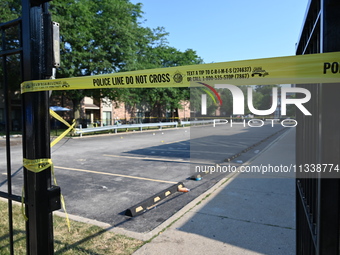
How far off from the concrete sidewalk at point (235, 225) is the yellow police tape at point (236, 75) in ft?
7.32

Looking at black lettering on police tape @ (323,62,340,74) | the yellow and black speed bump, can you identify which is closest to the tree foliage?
the yellow and black speed bump

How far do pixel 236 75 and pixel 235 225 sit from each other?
124 inches

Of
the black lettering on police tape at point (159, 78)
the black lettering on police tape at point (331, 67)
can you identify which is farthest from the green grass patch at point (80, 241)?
the black lettering on police tape at point (331, 67)

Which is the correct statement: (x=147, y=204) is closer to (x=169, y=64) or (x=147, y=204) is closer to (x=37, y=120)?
(x=37, y=120)

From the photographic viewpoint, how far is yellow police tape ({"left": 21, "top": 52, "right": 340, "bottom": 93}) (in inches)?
54.6

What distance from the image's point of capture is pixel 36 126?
2367 mm

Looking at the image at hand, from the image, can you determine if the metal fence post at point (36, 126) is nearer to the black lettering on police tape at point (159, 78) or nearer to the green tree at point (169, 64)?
the black lettering on police tape at point (159, 78)

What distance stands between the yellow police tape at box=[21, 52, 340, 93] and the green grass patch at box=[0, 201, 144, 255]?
2.14 metres

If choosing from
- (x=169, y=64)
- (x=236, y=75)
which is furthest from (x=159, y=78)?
(x=169, y=64)

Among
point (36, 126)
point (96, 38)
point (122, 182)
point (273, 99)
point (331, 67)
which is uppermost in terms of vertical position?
point (96, 38)

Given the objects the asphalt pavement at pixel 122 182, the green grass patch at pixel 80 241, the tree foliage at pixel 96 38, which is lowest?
the asphalt pavement at pixel 122 182

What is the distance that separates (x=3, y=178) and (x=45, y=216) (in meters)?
6.21

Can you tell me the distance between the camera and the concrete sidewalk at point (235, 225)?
3.50 m

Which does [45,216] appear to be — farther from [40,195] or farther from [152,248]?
[152,248]
